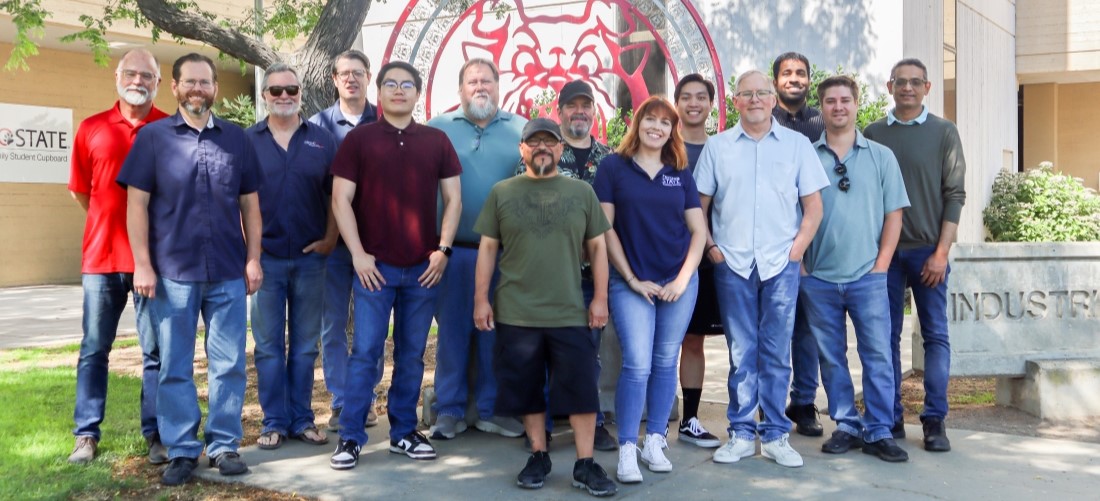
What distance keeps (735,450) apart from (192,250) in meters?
2.74

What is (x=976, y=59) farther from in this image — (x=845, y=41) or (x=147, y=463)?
(x=147, y=463)

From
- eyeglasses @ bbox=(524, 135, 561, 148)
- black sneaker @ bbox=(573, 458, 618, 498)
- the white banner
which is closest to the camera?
black sneaker @ bbox=(573, 458, 618, 498)

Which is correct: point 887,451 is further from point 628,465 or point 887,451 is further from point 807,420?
point 628,465

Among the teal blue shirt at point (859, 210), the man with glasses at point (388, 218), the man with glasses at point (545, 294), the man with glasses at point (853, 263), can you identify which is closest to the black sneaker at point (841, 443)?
the man with glasses at point (853, 263)

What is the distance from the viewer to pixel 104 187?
5.03 meters

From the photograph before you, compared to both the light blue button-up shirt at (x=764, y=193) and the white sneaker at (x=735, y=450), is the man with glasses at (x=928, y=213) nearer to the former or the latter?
the light blue button-up shirt at (x=764, y=193)

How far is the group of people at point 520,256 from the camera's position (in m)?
4.75

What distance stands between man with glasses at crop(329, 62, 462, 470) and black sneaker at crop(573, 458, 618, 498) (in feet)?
3.08

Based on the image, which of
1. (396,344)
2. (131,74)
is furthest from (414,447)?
(131,74)

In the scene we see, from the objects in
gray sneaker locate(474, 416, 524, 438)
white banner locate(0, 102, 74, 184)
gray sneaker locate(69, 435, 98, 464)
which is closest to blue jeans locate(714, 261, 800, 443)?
gray sneaker locate(474, 416, 524, 438)

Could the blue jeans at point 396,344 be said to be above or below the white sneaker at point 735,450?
above

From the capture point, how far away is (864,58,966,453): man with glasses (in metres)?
5.37

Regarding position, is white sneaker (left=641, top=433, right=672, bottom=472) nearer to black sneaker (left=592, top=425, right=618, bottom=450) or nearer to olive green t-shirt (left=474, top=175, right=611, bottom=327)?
black sneaker (left=592, top=425, right=618, bottom=450)

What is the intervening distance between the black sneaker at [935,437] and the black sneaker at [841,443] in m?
0.35
